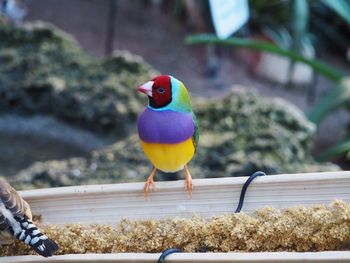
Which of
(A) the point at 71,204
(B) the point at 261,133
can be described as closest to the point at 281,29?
(B) the point at 261,133

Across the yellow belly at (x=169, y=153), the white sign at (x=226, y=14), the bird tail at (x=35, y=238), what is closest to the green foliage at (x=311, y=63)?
the white sign at (x=226, y=14)

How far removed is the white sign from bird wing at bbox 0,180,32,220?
78.1 inches

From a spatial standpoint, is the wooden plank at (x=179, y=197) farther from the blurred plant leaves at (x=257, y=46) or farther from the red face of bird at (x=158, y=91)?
the blurred plant leaves at (x=257, y=46)

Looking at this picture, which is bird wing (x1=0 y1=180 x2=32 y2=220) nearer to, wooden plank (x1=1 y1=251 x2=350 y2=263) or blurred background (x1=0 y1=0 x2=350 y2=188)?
wooden plank (x1=1 y1=251 x2=350 y2=263)

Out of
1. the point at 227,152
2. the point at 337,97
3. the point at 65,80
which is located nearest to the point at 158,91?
the point at 227,152

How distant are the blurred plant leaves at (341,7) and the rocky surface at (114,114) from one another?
3.63 feet

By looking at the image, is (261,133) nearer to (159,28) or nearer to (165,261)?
(165,261)

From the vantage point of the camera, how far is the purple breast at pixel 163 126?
168 centimetres

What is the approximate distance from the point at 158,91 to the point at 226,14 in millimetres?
2052

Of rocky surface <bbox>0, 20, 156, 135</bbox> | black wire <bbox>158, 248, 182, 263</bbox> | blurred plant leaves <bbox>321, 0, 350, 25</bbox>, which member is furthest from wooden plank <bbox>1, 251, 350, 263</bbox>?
blurred plant leaves <bbox>321, 0, 350, 25</bbox>

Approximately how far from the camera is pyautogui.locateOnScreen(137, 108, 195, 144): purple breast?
5.52 ft

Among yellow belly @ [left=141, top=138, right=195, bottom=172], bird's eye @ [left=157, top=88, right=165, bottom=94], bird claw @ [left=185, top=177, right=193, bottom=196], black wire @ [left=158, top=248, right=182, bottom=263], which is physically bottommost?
black wire @ [left=158, top=248, right=182, bottom=263]

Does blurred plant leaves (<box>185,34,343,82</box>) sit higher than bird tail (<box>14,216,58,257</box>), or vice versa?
bird tail (<box>14,216,58,257</box>)

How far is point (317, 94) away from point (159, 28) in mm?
1678
